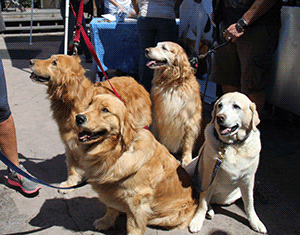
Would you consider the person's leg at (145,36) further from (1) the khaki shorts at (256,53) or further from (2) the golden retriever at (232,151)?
(2) the golden retriever at (232,151)

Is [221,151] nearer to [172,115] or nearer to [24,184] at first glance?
[172,115]

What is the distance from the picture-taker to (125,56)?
572 cm

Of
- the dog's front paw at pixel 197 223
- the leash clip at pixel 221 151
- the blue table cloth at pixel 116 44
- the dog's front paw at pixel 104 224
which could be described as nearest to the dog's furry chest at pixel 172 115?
the leash clip at pixel 221 151

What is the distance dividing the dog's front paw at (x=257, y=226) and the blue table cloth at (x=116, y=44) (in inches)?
153

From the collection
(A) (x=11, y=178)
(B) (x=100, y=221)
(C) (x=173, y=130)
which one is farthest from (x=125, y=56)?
(B) (x=100, y=221)

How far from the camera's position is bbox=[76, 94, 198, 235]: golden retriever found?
203 cm

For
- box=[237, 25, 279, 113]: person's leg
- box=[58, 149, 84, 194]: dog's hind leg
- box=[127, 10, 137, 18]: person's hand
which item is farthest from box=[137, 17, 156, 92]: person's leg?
box=[58, 149, 84, 194]: dog's hind leg

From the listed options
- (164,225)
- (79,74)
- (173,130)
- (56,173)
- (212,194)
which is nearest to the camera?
(164,225)

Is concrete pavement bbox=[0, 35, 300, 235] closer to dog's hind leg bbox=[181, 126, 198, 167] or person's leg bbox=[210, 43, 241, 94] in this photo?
dog's hind leg bbox=[181, 126, 198, 167]

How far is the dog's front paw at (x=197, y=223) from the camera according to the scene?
2414mm

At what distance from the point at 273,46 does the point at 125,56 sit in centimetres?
324

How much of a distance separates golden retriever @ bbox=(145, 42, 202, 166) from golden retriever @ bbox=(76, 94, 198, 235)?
45.6 inches

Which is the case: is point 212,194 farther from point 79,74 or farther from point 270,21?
point 270,21

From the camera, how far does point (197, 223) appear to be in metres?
2.44
